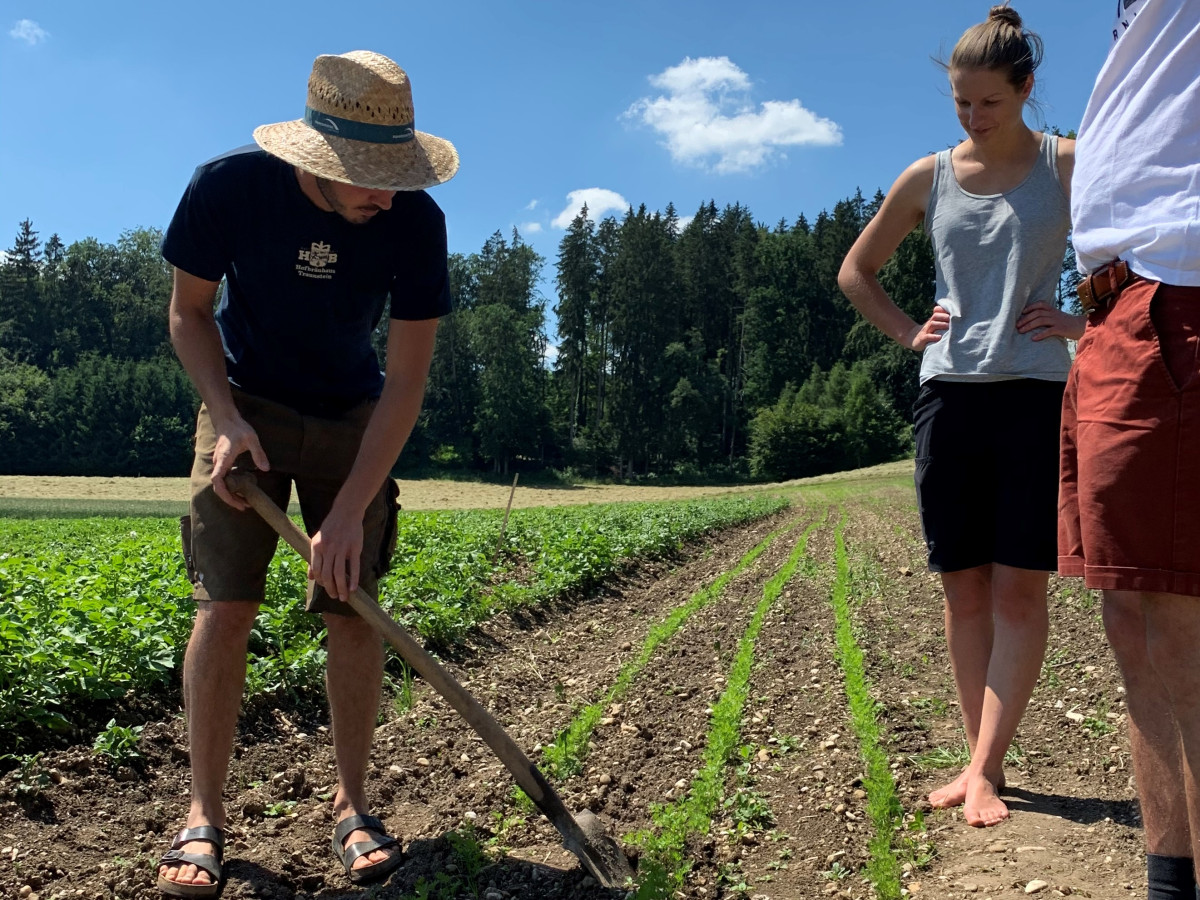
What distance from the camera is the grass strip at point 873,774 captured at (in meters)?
2.59

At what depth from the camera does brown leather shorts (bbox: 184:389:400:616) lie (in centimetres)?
268

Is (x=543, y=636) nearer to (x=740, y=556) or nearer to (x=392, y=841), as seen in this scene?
(x=392, y=841)

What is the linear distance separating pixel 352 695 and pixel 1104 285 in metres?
2.35

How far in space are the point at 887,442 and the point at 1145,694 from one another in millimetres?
56703

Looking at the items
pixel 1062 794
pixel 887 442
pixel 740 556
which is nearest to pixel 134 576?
pixel 1062 794

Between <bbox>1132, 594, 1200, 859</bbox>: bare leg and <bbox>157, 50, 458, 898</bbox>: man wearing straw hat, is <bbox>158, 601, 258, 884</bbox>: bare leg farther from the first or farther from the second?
<bbox>1132, 594, 1200, 859</bbox>: bare leg

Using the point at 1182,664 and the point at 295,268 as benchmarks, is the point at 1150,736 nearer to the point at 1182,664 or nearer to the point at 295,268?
the point at 1182,664

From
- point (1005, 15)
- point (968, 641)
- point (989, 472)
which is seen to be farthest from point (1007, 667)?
point (1005, 15)

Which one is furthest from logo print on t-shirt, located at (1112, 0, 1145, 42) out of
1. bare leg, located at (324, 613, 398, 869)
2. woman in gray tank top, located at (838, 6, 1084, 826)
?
bare leg, located at (324, 613, 398, 869)

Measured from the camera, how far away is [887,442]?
56.1 metres

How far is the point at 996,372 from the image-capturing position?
2766mm

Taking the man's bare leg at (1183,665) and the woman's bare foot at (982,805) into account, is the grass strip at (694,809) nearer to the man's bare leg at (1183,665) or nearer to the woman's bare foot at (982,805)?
the woman's bare foot at (982,805)

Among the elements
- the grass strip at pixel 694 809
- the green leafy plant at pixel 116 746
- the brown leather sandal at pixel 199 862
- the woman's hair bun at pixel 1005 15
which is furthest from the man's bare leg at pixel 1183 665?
the green leafy plant at pixel 116 746

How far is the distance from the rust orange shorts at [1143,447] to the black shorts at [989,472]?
2.85 ft
